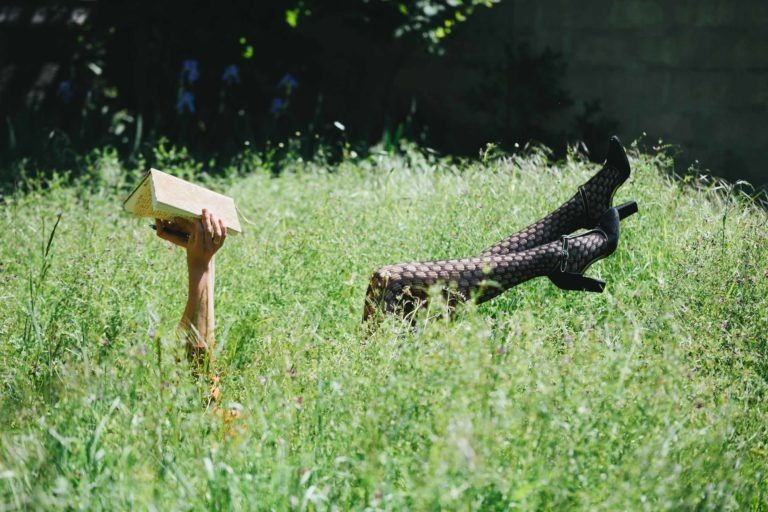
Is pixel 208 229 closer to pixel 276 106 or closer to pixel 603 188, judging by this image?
pixel 603 188

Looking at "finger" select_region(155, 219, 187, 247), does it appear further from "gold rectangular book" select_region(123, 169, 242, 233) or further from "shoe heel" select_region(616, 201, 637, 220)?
"shoe heel" select_region(616, 201, 637, 220)

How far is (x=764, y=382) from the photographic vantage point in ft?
9.96

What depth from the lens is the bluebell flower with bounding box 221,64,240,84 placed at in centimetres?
721

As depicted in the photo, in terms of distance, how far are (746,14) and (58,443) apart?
5.90 meters

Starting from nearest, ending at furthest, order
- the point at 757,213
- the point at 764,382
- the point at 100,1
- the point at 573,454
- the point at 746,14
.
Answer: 1. the point at 573,454
2. the point at 764,382
3. the point at 757,213
4. the point at 746,14
5. the point at 100,1

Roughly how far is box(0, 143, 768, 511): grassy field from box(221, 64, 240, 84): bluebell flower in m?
3.14

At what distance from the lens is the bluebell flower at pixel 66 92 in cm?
745

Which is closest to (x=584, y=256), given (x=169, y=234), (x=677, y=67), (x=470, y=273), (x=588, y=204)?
(x=588, y=204)

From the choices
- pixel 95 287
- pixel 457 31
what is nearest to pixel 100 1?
pixel 457 31

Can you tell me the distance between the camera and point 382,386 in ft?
8.30

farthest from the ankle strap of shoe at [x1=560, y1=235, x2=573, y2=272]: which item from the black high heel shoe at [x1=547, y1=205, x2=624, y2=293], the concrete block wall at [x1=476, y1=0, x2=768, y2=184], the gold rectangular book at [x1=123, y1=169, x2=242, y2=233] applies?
the concrete block wall at [x1=476, y1=0, x2=768, y2=184]

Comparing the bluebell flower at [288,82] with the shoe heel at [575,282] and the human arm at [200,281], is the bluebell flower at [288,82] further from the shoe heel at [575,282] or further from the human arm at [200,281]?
the human arm at [200,281]

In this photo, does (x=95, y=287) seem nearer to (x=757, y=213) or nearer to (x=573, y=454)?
(x=573, y=454)

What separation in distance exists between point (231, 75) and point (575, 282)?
4.23 meters
